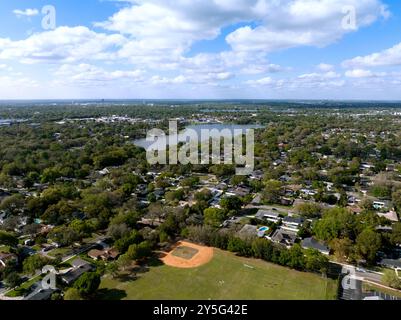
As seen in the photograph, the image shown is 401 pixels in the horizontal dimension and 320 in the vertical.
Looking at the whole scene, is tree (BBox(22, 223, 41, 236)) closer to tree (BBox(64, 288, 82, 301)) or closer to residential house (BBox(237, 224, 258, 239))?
tree (BBox(64, 288, 82, 301))

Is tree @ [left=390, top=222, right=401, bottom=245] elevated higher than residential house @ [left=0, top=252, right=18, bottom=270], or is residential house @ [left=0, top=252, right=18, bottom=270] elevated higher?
tree @ [left=390, top=222, right=401, bottom=245]

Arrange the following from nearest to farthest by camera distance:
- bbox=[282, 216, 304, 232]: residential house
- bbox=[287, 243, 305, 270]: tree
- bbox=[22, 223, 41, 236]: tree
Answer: bbox=[287, 243, 305, 270]: tree < bbox=[22, 223, 41, 236]: tree < bbox=[282, 216, 304, 232]: residential house

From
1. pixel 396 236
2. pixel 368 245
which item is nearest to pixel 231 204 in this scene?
pixel 368 245

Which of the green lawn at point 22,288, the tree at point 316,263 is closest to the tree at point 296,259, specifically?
the tree at point 316,263

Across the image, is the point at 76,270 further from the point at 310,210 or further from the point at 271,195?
the point at 271,195

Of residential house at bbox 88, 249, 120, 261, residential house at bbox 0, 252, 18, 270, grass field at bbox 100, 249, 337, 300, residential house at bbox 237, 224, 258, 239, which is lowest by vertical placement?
grass field at bbox 100, 249, 337, 300

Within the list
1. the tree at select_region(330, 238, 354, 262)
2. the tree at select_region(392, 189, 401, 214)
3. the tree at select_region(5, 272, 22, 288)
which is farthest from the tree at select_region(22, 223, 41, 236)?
the tree at select_region(392, 189, 401, 214)
